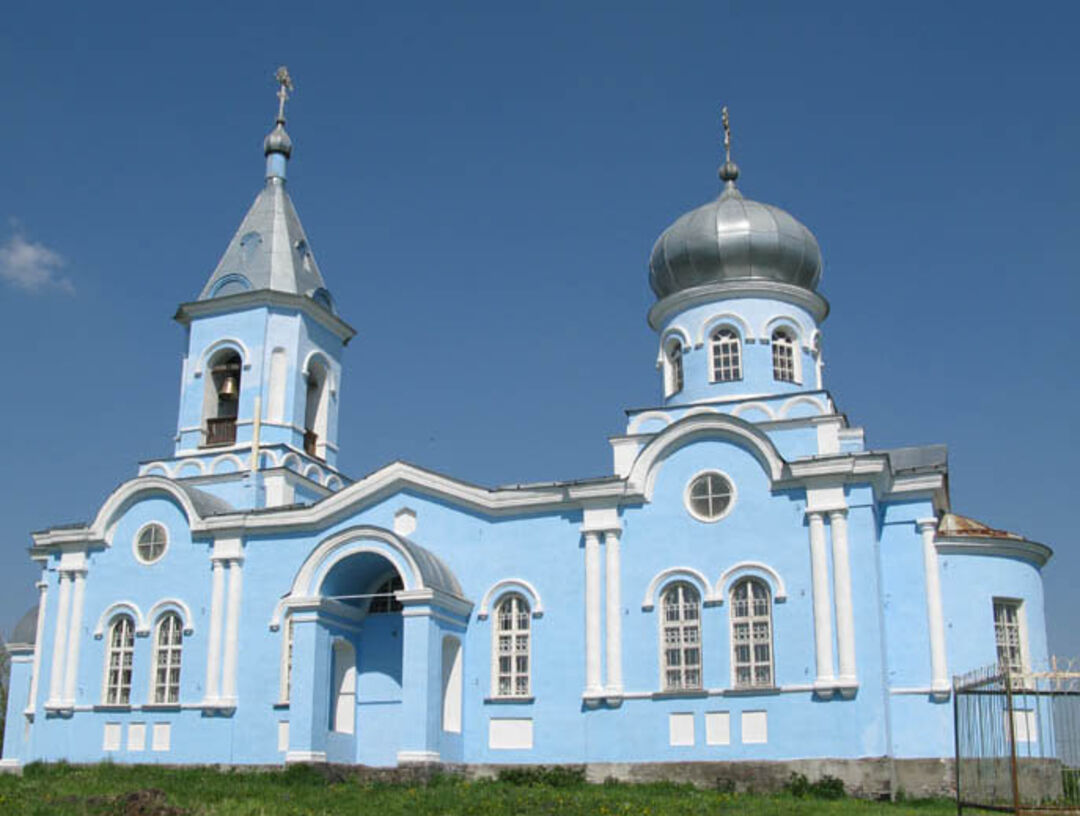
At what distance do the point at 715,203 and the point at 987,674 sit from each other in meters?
13.3

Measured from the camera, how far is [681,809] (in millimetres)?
14648

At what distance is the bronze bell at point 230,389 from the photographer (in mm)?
24500

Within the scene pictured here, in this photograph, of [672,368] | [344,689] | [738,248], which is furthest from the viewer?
[672,368]

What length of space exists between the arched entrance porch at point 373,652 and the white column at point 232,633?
1107 millimetres

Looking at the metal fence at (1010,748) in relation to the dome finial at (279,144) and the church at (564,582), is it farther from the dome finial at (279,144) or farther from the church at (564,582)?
the dome finial at (279,144)

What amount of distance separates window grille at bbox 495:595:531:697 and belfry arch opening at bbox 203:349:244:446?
281 inches

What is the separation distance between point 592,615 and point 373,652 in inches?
170

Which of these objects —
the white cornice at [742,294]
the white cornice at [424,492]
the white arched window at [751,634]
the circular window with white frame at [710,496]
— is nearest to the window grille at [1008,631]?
the white arched window at [751,634]

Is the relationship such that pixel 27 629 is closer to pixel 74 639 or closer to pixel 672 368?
pixel 74 639

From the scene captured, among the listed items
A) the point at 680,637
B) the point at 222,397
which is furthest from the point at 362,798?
the point at 222,397

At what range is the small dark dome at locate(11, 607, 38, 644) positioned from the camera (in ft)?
94.0

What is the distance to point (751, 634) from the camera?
19.0 meters

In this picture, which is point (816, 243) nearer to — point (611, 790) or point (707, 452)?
point (707, 452)

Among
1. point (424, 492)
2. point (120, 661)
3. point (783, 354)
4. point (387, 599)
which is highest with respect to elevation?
point (783, 354)
